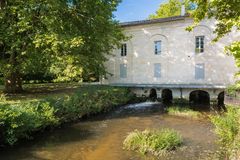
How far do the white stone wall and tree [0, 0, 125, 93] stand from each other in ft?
31.5

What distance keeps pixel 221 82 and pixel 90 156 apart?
20.0 m

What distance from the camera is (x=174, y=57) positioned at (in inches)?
1195

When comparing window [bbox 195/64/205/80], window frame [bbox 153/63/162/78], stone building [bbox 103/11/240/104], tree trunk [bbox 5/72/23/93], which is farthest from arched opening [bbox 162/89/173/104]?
tree trunk [bbox 5/72/23/93]

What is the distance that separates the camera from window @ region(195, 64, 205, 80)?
28.8m

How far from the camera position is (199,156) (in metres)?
11.0

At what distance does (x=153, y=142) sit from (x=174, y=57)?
19.7 metres

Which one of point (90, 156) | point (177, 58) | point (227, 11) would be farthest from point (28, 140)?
point (177, 58)

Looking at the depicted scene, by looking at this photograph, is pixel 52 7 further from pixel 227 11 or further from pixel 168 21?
pixel 168 21

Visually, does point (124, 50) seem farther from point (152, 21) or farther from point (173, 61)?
point (173, 61)

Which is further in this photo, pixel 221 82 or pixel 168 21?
pixel 168 21

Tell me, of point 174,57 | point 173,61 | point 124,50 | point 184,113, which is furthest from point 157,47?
point 184,113

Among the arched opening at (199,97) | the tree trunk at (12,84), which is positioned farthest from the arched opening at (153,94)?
the tree trunk at (12,84)

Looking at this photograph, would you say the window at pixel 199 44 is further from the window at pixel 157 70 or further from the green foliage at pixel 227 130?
the green foliage at pixel 227 130

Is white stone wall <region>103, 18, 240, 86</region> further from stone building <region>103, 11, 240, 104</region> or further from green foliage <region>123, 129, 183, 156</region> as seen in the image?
green foliage <region>123, 129, 183, 156</region>
